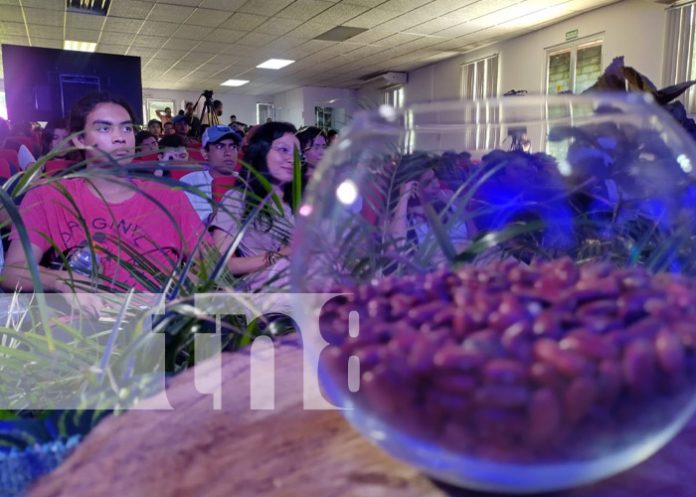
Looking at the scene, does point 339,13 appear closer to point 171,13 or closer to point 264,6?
point 264,6

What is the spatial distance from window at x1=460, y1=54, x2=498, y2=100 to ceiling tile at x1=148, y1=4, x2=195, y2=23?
3999 millimetres

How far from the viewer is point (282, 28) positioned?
6.58 m

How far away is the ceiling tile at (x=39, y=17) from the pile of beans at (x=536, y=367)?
6.97 metres

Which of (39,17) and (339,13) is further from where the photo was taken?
(39,17)

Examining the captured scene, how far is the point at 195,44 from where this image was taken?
24.6 ft

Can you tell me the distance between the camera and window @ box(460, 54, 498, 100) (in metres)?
7.92

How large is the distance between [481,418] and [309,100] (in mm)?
12032

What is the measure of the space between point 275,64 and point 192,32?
2408mm

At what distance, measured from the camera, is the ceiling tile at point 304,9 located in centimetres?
555

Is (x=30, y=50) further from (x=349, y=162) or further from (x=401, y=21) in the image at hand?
(x=349, y=162)

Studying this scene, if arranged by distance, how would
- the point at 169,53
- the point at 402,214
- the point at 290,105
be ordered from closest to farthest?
the point at 402,214
the point at 169,53
the point at 290,105

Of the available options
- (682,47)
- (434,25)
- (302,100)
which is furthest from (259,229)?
(302,100)

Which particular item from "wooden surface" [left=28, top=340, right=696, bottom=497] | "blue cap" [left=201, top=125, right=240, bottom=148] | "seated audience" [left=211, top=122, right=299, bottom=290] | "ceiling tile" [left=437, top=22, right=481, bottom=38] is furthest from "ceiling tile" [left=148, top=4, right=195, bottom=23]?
"wooden surface" [left=28, top=340, right=696, bottom=497]

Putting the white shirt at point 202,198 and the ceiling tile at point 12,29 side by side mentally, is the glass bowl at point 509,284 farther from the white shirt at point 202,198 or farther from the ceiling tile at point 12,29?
the ceiling tile at point 12,29
